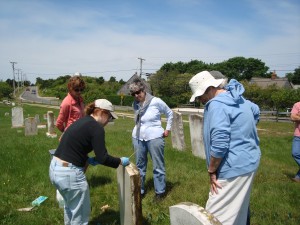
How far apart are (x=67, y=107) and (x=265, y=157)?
6.95 meters

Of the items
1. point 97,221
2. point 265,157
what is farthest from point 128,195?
point 265,157

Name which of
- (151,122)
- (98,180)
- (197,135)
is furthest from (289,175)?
(98,180)

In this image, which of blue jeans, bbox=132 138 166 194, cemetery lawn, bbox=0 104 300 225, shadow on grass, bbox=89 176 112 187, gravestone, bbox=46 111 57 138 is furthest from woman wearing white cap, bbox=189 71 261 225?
gravestone, bbox=46 111 57 138

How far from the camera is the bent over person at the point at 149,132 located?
5.43m

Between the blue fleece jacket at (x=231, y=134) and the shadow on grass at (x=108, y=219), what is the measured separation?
7.64ft

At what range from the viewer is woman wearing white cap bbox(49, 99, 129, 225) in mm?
3533

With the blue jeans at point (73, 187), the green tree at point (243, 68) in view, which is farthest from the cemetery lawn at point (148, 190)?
the green tree at point (243, 68)

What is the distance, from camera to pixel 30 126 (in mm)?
13938

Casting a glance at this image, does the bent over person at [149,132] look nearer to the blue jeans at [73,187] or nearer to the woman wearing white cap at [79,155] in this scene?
the woman wearing white cap at [79,155]

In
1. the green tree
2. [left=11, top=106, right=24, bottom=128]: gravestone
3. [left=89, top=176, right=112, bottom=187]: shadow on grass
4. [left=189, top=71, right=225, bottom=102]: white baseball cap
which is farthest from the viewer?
the green tree

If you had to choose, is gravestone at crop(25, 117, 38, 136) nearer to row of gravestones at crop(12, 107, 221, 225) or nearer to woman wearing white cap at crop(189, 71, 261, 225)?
row of gravestones at crop(12, 107, 221, 225)

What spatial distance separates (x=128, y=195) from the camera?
12.5 ft

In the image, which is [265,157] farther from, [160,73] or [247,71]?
[247,71]

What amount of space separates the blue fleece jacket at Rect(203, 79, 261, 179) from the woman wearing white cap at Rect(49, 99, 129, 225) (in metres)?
1.26
